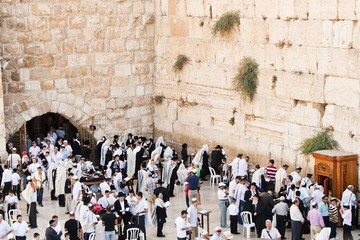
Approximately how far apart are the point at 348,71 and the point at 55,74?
9367mm

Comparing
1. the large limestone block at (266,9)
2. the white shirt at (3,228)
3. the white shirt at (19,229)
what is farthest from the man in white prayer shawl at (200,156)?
the white shirt at (3,228)

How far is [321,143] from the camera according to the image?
17.7m

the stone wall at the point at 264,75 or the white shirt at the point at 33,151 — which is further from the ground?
the stone wall at the point at 264,75

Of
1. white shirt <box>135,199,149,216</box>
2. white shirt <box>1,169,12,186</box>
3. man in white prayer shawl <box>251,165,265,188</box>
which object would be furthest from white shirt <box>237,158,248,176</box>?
white shirt <box>1,169,12,186</box>

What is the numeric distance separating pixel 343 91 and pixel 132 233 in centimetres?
585

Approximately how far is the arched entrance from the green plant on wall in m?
5.59

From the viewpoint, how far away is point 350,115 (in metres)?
17.1

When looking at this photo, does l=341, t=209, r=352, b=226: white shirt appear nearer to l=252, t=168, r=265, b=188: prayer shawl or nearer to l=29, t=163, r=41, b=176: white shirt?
l=252, t=168, r=265, b=188: prayer shawl

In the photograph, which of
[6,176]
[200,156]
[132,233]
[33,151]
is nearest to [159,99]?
[200,156]

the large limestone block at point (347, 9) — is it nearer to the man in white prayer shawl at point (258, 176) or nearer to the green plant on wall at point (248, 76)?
the green plant on wall at point (248, 76)

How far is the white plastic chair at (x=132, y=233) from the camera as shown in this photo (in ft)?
49.6

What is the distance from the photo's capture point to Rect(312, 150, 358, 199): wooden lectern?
16688 mm

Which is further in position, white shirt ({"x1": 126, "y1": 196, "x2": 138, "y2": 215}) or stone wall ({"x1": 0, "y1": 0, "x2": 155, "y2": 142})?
stone wall ({"x1": 0, "y1": 0, "x2": 155, "y2": 142})

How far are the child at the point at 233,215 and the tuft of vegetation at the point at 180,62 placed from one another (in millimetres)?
7231
